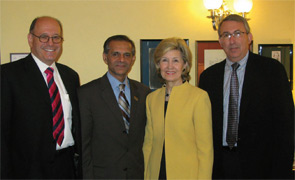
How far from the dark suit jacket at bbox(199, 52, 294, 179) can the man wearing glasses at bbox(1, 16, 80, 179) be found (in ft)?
4.00

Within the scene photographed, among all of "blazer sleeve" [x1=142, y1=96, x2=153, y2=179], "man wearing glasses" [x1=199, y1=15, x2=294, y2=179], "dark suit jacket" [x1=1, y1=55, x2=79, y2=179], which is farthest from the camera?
"blazer sleeve" [x1=142, y1=96, x2=153, y2=179]

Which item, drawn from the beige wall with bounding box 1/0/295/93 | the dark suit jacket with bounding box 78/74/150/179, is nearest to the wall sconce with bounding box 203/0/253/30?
the beige wall with bounding box 1/0/295/93

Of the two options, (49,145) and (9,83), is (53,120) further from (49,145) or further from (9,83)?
(9,83)

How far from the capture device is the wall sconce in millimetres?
2869

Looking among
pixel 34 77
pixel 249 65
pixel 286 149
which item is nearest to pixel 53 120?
pixel 34 77

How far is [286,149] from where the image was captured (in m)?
1.91

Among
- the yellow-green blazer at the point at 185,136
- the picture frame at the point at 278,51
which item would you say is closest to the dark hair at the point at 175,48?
the yellow-green blazer at the point at 185,136

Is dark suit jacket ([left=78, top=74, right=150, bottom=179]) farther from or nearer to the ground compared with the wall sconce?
nearer to the ground

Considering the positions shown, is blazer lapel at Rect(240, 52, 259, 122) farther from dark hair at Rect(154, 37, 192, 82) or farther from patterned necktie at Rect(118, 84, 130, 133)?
patterned necktie at Rect(118, 84, 130, 133)

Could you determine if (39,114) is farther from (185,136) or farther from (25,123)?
(185,136)

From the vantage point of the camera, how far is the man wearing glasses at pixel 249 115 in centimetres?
193

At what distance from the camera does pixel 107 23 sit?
3.18 m

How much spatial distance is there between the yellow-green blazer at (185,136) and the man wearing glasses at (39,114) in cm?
68

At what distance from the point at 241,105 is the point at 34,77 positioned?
1.58 meters
